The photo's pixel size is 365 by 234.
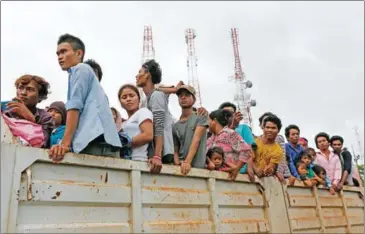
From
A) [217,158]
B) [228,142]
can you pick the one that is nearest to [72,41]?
[217,158]

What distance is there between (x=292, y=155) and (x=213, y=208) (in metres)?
2.17

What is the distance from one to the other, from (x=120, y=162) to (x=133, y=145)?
35 centimetres

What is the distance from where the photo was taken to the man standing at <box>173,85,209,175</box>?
292 centimetres

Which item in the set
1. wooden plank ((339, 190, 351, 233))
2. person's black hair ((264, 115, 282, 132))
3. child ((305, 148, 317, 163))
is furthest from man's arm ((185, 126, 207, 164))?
wooden plank ((339, 190, 351, 233))

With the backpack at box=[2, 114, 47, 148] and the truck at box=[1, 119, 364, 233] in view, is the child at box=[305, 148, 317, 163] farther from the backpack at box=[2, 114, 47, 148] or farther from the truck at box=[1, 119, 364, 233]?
the backpack at box=[2, 114, 47, 148]

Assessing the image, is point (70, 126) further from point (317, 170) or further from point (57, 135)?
point (317, 170)

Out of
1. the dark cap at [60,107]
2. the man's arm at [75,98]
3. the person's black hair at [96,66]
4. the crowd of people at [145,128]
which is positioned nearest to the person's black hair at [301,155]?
the crowd of people at [145,128]

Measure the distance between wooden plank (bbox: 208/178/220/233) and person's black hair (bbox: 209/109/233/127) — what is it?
38.0 inches

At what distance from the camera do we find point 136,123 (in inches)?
103

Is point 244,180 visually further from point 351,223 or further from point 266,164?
point 351,223

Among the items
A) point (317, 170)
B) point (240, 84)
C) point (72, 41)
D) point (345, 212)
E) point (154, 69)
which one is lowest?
point (345, 212)

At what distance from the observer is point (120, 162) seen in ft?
7.05

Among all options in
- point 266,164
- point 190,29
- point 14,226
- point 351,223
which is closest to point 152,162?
point 14,226

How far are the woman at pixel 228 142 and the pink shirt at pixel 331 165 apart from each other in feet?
6.17
